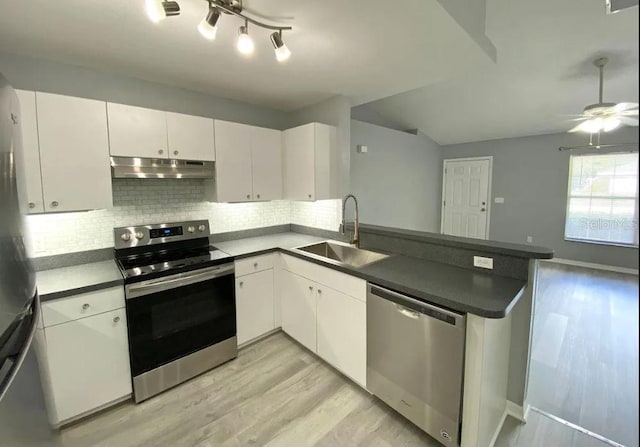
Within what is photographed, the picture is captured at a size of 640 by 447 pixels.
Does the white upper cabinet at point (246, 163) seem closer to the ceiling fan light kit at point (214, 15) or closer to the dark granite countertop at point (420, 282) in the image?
the dark granite countertop at point (420, 282)

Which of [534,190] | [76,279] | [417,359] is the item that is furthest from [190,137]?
[534,190]

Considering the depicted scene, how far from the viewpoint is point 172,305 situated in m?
2.19

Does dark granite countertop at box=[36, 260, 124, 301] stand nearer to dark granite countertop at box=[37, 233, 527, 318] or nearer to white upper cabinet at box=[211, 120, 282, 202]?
dark granite countertop at box=[37, 233, 527, 318]

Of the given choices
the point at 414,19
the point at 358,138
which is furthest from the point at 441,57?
the point at 358,138

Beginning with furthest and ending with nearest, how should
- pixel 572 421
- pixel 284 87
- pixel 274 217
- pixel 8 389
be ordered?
pixel 274 217
pixel 284 87
pixel 572 421
pixel 8 389

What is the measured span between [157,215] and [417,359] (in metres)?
2.36

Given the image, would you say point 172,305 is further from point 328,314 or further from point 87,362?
point 328,314

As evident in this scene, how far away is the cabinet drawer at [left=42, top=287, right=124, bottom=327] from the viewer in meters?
1.78

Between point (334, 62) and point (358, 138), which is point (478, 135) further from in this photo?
point (334, 62)

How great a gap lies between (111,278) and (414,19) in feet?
8.01

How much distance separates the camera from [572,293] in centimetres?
373

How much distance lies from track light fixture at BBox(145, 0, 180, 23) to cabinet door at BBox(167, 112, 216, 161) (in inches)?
44.0

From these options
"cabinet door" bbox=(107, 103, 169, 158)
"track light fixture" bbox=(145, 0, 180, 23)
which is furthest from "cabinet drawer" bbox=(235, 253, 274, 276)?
"track light fixture" bbox=(145, 0, 180, 23)

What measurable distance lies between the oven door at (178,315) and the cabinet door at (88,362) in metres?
0.07
